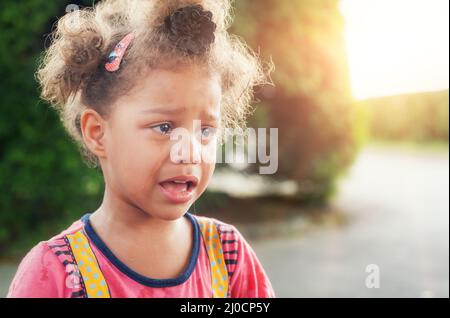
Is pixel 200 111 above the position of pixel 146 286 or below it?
above

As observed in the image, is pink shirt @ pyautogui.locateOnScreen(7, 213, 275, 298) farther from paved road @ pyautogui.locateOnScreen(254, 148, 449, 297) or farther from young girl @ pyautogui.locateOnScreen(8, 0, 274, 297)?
paved road @ pyautogui.locateOnScreen(254, 148, 449, 297)

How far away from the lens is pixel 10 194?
541 cm

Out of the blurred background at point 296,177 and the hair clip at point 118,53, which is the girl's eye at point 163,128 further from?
the blurred background at point 296,177

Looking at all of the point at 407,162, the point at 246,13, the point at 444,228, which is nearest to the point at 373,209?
the point at 444,228

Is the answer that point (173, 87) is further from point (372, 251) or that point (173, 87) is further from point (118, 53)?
point (372, 251)

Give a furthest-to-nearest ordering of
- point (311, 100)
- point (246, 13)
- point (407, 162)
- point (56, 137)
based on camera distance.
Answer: point (407, 162)
point (311, 100)
point (246, 13)
point (56, 137)

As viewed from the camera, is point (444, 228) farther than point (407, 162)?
No

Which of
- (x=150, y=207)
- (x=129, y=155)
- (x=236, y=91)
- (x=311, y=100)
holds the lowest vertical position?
(x=150, y=207)

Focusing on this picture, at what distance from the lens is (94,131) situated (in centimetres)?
180

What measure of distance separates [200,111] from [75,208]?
13.6ft

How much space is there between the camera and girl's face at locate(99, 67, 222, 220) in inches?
65.4

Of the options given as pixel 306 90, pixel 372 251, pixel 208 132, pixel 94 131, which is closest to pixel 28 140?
pixel 306 90

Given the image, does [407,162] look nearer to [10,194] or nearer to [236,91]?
[10,194]

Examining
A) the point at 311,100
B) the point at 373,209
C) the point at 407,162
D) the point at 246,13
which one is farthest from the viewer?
the point at 407,162
